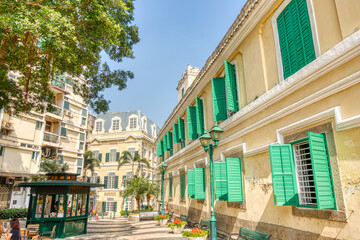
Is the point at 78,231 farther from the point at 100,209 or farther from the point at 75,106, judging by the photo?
the point at 100,209

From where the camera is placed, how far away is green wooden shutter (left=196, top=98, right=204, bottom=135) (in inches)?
471

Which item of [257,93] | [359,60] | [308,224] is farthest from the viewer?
[257,93]

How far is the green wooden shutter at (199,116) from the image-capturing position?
1195cm

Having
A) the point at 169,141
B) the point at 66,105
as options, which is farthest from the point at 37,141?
the point at 169,141

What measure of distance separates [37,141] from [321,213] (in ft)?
83.1

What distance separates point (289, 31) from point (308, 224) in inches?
178

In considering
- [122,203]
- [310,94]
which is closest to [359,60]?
[310,94]

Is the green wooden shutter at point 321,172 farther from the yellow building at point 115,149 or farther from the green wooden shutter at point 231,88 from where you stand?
the yellow building at point 115,149

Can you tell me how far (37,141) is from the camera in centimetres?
2405

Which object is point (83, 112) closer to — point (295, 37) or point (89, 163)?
point (89, 163)

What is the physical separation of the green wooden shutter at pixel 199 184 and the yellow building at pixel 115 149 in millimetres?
25011

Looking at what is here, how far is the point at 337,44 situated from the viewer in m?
4.84

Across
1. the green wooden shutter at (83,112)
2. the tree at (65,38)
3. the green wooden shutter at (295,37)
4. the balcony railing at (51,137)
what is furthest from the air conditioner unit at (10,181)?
the green wooden shutter at (295,37)

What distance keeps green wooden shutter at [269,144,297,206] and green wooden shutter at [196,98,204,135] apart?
6278 millimetres
